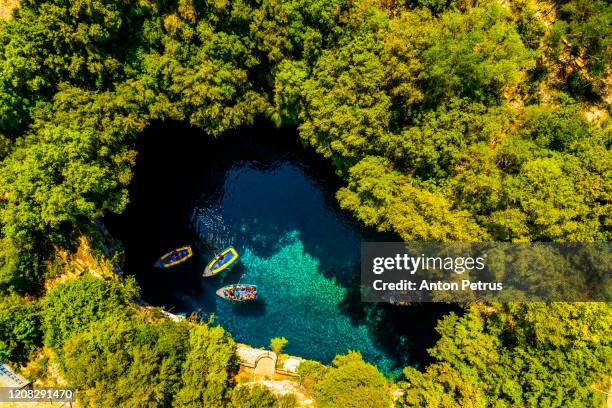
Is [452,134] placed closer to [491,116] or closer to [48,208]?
[491,116]

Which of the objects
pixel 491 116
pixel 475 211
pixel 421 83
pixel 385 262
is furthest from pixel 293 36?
pixel 385 262

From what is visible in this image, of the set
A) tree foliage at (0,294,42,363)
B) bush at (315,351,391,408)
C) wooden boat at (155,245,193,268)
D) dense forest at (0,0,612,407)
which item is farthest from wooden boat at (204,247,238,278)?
bush at (315,351,391,408)

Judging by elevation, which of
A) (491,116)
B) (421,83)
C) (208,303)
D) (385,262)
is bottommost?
(208,303)

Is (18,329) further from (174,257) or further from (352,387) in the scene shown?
(352,387)

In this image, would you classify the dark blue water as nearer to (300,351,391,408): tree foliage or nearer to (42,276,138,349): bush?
(300,351,391,408): tree foliage

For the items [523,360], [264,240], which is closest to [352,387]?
[523,360]
